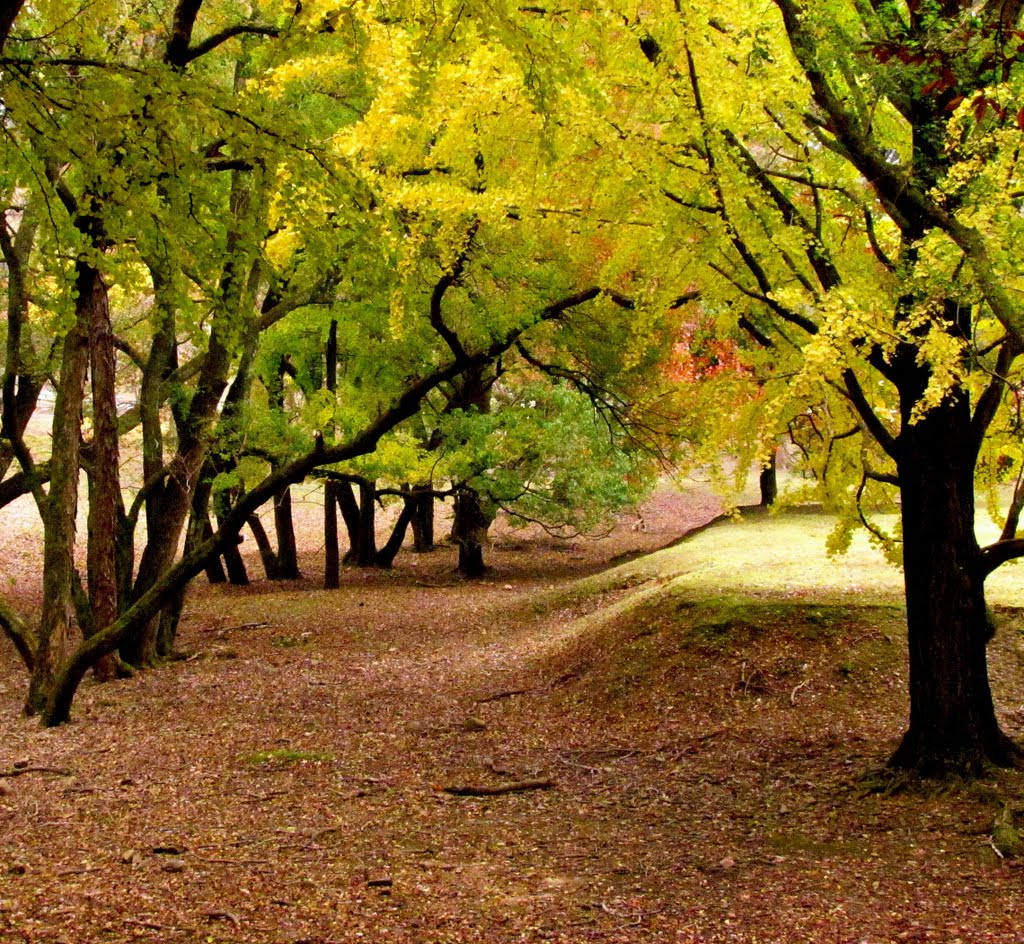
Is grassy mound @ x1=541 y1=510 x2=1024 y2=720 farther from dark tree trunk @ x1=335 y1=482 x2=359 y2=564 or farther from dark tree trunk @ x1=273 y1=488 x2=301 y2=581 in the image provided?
dark tree trunk @ x1=335 y1=482 x2=359 y2=564

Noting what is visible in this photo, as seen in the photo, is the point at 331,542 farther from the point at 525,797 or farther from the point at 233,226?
the point at 233,226

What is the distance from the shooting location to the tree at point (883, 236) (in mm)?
4945

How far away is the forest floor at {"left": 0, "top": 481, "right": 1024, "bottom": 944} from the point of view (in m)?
4.20

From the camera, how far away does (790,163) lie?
22.6 feet

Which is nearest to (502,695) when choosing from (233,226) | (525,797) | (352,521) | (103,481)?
(525,797)

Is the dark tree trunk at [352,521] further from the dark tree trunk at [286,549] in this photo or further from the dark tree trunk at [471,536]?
the dark tree trunk at [471,536]

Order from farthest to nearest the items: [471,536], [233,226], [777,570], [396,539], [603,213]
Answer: [396,539]
[471,536]
[777,570]
[603,213]
[233,226]

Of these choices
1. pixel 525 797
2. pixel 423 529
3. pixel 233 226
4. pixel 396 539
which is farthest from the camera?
pixel 423 529

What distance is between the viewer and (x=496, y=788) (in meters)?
6.35

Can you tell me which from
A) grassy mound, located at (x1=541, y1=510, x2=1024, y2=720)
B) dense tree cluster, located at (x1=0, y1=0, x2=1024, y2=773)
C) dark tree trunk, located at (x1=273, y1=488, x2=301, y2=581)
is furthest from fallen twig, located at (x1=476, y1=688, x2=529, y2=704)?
dark tree trunk, located at (x1=273, y1=488, x2=301, y2=581)

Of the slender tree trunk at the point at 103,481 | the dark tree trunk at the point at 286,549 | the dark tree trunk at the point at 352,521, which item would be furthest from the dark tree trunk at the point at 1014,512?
the dark tree trunk at the point at 352,521

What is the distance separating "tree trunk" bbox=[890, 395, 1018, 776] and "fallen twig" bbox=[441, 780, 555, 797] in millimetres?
2250

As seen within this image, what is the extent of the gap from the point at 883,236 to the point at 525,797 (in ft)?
13.7

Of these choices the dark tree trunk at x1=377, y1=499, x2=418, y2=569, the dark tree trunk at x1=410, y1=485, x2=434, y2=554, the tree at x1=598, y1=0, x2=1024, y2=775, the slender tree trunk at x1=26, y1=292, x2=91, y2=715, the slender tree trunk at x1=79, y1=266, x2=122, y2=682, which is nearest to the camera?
the tree at x1=598, y1=0, x2=1024, y2=775
